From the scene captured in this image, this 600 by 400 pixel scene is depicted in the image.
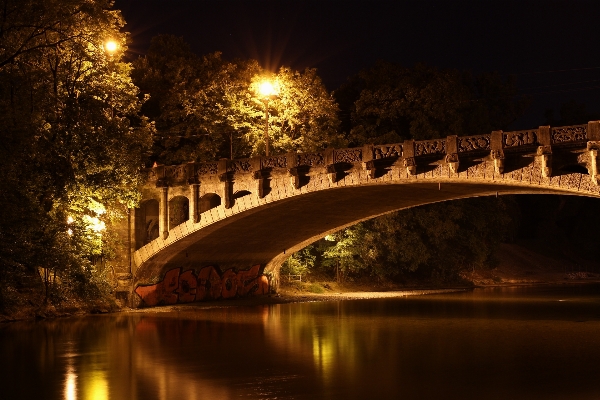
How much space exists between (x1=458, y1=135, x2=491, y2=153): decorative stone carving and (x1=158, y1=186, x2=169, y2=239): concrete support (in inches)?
717

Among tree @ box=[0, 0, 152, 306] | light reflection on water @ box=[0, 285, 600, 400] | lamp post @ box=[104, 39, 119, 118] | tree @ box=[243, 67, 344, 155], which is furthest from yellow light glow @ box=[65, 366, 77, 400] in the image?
tree @ box=[243, 67, 344, 155]

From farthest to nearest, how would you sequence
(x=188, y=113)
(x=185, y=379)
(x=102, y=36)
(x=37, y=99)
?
1. (x=188, y=113)
2. (x=102, y=36)
3. (x=37, y=99)
4. (x=185, y=379)

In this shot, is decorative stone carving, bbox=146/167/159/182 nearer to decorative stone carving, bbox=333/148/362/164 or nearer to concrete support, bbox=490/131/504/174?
Result: decorative stone carving, bbox=333/148/362/164

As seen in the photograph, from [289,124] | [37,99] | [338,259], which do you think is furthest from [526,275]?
[37,99]

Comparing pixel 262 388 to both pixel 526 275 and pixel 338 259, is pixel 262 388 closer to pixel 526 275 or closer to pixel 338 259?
pixel 338 259

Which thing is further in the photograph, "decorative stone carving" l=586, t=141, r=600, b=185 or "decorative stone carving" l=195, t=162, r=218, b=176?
"decorative stone carving" l=195, t=162, r=218, b=176

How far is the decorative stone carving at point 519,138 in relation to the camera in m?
34.4

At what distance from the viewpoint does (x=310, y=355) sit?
83.1 ft

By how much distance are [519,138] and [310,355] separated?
1497 centimetres

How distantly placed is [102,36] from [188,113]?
14.7 metres

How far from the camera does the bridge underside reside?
43453 mm

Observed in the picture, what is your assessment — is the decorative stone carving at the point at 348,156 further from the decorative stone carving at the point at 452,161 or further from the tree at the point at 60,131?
the tree at the point at 60,131

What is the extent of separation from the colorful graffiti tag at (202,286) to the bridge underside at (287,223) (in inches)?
20.7

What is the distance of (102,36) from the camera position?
39.0 m
